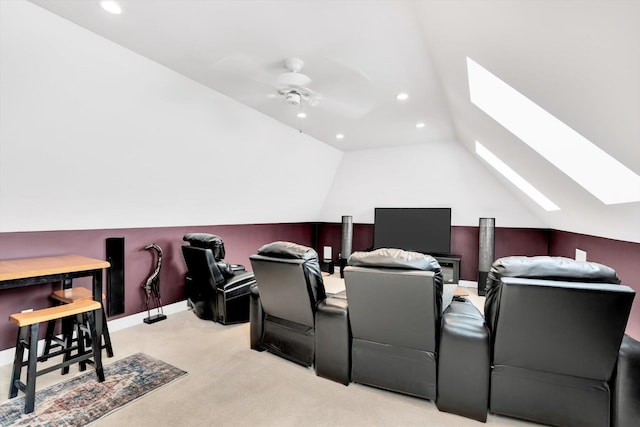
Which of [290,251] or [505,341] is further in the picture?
[290,251]

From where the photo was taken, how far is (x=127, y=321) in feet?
12.7

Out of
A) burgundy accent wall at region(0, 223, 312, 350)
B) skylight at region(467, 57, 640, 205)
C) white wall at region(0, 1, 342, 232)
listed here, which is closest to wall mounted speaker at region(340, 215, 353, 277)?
burgundy accent wall at region(0, 223, 312, 350)

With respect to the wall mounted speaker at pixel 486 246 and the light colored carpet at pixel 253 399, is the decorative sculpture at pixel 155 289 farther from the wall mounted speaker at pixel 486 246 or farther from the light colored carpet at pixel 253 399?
the wall mounted speaker at pixel 486 246

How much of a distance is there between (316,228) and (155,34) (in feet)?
19.6

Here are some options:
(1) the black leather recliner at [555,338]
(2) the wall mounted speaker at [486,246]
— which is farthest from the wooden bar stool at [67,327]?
(2) the wall mounted speaker at [486,246]

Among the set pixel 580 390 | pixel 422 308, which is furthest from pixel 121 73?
pixel 580 390

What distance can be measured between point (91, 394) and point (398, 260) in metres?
2.69

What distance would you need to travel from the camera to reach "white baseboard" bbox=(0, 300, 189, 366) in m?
2.93

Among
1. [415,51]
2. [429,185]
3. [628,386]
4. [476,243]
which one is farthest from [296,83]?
[476,243]

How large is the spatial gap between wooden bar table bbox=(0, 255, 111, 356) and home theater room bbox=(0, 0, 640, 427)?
2 centimetres

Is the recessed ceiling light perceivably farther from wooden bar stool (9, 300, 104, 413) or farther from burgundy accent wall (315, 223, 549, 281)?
burgundy accent wall (315, 223, 549, 281)

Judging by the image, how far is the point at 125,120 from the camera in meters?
3.01

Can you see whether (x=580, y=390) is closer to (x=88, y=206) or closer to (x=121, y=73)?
(x=121, y=73)

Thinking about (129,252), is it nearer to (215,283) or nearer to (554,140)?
(215,283)
